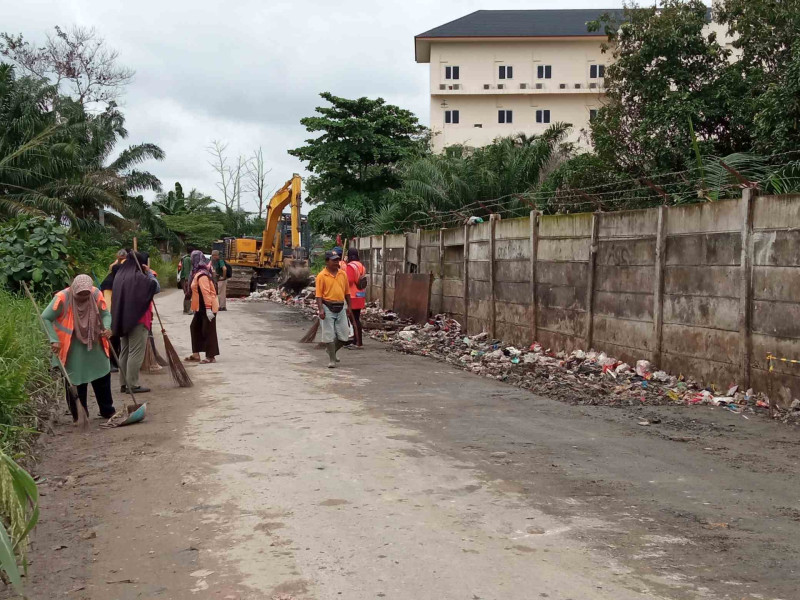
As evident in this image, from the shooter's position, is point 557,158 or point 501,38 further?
point 501,38

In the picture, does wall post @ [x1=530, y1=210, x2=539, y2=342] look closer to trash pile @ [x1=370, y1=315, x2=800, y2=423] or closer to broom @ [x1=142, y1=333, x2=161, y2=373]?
trash pile @ [x1=370, y1=315, x2=800, y2=423]

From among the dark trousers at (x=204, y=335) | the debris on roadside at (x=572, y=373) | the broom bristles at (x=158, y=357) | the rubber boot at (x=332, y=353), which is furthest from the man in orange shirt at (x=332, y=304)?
the broom bristles at (x=158, y=357)

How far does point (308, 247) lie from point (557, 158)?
1140 cm

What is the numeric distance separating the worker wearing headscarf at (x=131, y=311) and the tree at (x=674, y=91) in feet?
44.9

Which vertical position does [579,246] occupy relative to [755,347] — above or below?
above

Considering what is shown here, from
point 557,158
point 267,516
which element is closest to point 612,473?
point 267,516

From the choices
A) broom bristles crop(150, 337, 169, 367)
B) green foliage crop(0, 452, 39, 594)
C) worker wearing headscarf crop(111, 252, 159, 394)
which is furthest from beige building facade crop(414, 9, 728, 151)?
green foliage crop(0, 452, 39, 594)

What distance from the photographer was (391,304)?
916 inches

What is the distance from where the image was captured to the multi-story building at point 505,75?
57.5 meters

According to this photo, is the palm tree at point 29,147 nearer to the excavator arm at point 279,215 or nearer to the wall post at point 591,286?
the excavator arm at point 279,215

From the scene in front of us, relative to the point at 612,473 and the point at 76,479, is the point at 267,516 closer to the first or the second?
the point at 76,479

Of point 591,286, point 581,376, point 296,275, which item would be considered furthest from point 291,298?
point 581,376

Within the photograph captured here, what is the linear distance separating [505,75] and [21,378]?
53.6 metres

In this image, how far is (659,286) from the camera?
11086mm
